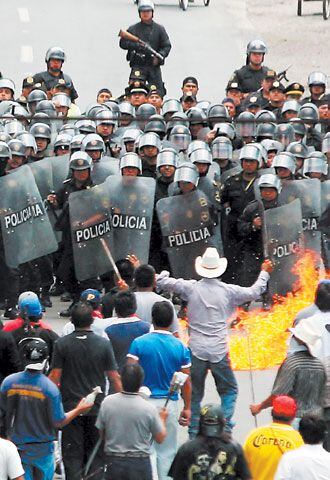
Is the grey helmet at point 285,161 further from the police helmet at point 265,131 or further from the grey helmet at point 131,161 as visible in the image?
the police helmet at point 265,131

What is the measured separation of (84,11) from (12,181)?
17.5m

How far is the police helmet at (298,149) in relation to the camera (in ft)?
72.5

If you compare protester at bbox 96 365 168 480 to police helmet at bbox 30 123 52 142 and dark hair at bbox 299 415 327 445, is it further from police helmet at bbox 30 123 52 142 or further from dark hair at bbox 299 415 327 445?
police helmet at bbox 30 123 52 142

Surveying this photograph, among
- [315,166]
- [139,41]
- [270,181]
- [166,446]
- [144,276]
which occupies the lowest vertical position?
[166,446]

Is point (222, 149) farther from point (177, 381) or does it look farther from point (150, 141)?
point (177, 381)

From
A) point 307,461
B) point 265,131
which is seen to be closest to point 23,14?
point 265,131

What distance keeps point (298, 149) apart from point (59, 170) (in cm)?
253

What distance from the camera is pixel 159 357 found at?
51.3ft

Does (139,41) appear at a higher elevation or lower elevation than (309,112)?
higher

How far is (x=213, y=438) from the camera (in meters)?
13.2

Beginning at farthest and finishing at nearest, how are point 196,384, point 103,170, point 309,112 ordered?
point 309,112
point 103,170
point 196,384

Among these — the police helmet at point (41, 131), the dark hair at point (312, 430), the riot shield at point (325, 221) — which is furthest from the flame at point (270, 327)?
the dark hair at point (312, 430)

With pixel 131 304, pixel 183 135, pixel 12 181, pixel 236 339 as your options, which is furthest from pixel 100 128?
pixel 131 304

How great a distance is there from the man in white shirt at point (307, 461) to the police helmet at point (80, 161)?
321 inches
